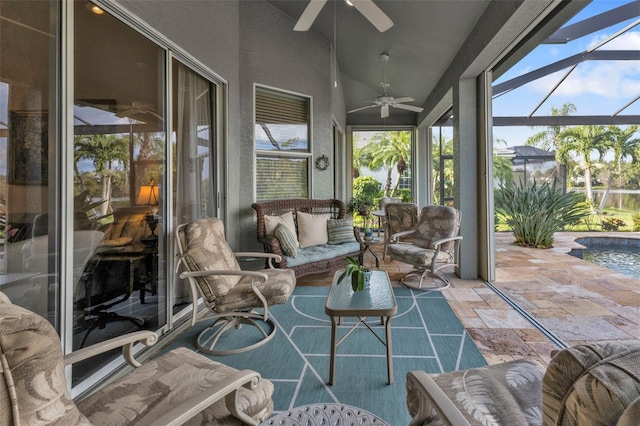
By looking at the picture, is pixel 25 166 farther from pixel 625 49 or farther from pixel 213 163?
pixel 625 49

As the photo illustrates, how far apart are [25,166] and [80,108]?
0.49 metres

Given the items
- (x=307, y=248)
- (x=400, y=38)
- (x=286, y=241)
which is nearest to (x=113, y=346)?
(x=286, y=241)

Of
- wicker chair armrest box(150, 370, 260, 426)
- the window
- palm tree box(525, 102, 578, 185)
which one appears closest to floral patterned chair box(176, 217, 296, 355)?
wicker chair armrest box(150, 370, 260, 426)

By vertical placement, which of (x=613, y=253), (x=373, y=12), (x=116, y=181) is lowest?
(x=613, y=253)

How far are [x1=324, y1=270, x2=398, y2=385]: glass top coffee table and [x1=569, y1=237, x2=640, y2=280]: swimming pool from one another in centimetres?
410

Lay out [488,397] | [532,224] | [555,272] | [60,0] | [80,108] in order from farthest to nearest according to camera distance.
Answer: [532,224], [555,272], [80,108], [60,0], [488,397]

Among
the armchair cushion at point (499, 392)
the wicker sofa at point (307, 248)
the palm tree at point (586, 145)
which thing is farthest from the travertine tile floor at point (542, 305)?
the palm tree at point (586, 145)

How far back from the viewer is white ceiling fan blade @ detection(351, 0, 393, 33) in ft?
8.21

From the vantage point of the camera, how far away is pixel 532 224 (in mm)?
6133

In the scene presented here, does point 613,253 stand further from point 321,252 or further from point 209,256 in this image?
point 209,256

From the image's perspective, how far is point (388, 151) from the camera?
33.9 ft

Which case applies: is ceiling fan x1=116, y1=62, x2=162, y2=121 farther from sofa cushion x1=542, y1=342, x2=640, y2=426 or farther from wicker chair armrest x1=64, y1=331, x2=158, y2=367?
sofa cushion x1=542, y1=342, x2=640, y2=426

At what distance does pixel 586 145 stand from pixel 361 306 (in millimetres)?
6363

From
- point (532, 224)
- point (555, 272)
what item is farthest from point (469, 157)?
point (532, 224)
